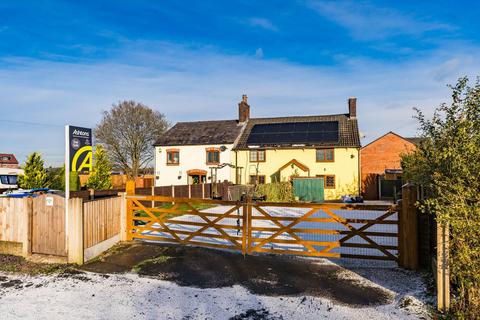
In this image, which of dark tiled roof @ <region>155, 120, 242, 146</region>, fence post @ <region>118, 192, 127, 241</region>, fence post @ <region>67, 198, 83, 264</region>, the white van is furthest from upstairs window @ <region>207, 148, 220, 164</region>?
fence post @ <region>67, 198, 83, 264</region>

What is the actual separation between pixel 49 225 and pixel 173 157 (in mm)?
23466

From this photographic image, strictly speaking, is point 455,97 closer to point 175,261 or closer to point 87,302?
point 175,261

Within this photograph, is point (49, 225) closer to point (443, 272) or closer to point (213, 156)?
point (443, 272)

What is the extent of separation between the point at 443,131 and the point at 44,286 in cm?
828

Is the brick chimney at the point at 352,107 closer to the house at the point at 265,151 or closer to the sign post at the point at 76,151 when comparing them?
the house at the point at 265,151

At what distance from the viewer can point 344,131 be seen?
2814cm

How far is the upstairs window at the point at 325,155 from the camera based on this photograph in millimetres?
26828

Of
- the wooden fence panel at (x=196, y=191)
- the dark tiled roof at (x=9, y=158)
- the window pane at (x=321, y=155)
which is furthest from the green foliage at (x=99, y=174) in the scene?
the dark tiled roof at (x=9, y=158)

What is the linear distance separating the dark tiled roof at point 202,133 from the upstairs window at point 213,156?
0.80 meters

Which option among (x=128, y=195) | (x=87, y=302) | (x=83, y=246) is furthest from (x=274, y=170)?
(x=87, y=302)

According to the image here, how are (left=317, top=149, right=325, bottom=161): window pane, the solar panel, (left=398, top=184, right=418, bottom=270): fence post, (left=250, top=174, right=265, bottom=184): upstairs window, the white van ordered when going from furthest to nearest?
(left=250, top=174, right=265, bottom=184): upstairs window < the solar panel < (left=317, top=149, right=325, bottom=161): window pane < the white van < (left=398, top=184, right=418, bottom=270): fence post

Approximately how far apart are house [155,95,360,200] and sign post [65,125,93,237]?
18.9 metres

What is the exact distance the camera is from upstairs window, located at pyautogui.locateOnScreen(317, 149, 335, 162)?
88.0ft

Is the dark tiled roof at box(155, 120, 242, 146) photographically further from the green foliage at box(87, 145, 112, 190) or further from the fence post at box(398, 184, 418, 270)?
the fence post at box(398, 184, 418, 270)
